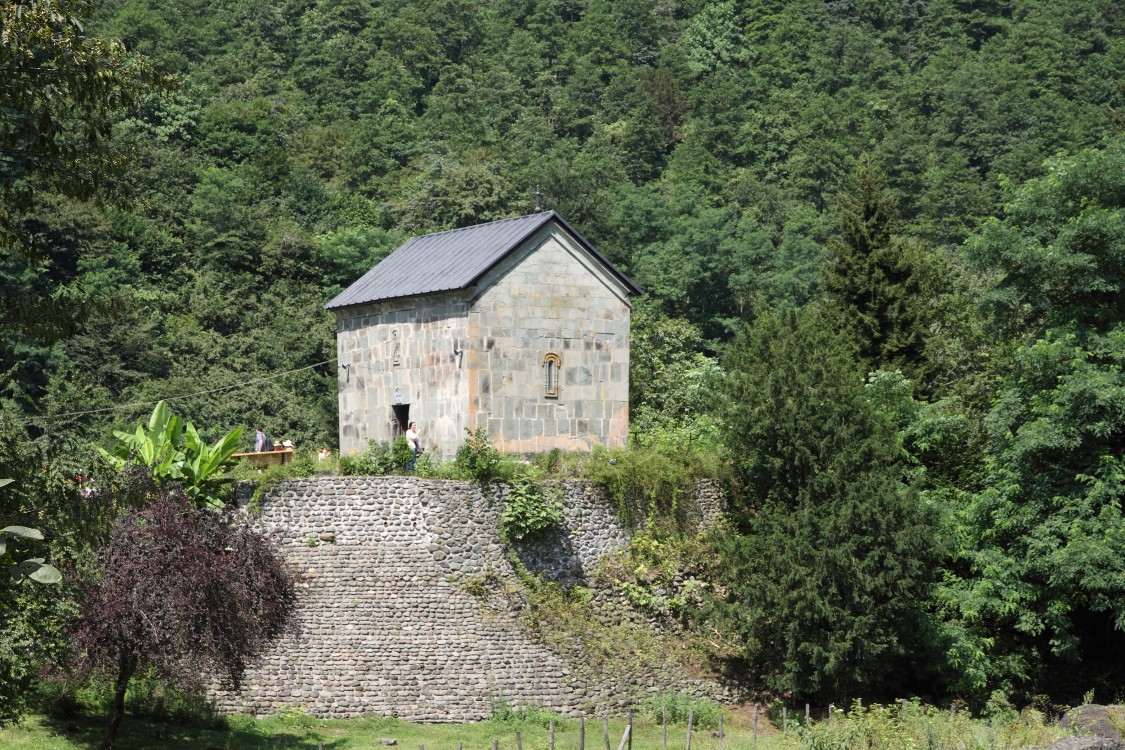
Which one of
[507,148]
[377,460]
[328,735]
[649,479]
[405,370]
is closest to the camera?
[328,735]

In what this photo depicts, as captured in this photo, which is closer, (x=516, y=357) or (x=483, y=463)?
(x=483, y=463)

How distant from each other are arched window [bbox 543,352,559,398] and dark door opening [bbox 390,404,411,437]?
3.58 m

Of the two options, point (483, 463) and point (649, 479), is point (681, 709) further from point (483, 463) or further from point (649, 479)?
point (483, 463)

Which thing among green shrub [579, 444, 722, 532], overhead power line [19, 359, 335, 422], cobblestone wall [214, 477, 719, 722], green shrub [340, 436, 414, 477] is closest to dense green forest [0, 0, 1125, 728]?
overhead power line [19, 359, 335, 422]

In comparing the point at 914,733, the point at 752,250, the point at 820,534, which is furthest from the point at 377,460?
the point at 752,250

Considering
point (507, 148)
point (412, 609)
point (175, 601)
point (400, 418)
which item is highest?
point (507, 148)

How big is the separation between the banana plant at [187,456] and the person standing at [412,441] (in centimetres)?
385

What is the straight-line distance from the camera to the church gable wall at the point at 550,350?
35.0 m

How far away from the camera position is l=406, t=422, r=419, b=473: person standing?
34.2 m

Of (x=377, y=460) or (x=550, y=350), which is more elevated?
(x=550, y=350)

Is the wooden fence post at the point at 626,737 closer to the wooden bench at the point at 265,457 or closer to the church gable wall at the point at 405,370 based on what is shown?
the church gable wall at the point at 405,370

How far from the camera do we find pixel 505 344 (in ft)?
115

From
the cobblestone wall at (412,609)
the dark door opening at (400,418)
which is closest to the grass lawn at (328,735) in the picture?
the cobblestone wall at (412,609)

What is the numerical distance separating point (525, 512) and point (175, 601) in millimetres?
9482
